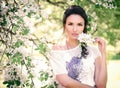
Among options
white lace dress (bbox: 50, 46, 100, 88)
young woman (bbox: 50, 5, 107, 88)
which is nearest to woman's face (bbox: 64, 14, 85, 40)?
young woman (bbox: 50, 5, 107, 88)

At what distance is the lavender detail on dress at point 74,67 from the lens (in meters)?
3.78

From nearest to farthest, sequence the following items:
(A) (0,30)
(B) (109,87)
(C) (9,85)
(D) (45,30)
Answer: (C) (9,85)
(A) (0,30)
(D) (45,30)
(B) (109,87)

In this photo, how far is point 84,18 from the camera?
13.1 ft

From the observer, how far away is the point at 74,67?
12.4 feet

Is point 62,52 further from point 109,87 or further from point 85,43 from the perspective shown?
point 109,87

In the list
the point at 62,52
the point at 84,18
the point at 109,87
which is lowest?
the point at 109,87

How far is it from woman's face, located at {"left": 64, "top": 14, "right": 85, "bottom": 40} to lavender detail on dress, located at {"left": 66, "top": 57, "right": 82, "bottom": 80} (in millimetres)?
216

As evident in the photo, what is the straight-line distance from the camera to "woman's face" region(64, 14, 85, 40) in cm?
382

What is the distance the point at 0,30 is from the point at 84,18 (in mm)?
1205

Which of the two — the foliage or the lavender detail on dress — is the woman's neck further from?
the foliage

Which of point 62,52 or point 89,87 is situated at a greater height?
point 62,52

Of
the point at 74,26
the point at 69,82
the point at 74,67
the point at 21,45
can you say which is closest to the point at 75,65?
the point at 74,67

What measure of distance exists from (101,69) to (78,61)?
216mm

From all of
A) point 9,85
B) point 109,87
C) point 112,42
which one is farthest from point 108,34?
point 109,87
